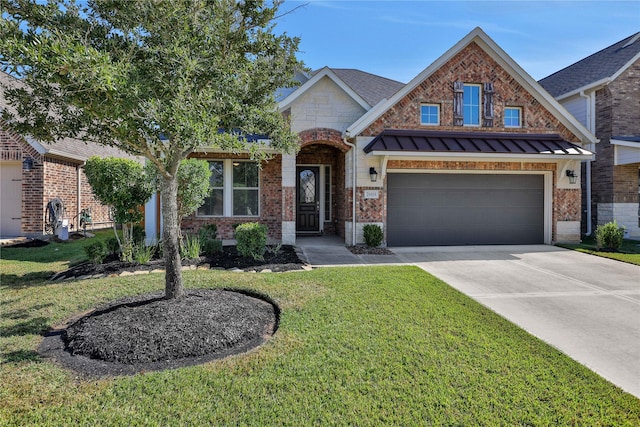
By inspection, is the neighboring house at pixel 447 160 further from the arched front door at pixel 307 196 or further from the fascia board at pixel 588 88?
the fascia board at pixel 588 88

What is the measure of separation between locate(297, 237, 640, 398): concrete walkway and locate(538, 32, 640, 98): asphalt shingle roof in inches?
320

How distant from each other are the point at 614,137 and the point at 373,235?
10.4 metres

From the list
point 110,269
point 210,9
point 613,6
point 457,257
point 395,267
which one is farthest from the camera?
point 457,257

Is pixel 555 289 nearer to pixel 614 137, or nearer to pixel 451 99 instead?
pixel 451 99

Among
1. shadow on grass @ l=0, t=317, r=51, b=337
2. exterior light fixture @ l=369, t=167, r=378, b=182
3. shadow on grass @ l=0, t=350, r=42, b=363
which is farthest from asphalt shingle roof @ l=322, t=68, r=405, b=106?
shadow on grass @ l=0, t=350, r=42, b=363

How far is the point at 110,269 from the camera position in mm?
7246

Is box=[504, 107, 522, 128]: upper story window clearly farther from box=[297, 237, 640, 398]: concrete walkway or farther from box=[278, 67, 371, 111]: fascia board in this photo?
box=[278, 67, 371, 111]: fascia board

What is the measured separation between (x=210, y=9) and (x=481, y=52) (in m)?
9.85

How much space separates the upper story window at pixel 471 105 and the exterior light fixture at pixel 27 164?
14.8 meters

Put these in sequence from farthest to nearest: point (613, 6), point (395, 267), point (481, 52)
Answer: point (481, 52) < point (613, 6) < point (395, 267)

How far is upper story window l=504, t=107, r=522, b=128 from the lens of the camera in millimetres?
11617

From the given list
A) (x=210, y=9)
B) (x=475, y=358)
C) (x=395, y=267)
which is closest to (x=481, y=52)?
(x=395, y=267)

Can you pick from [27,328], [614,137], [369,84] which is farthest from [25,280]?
[614,137]

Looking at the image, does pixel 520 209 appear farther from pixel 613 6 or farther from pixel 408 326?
pixel 408 326
